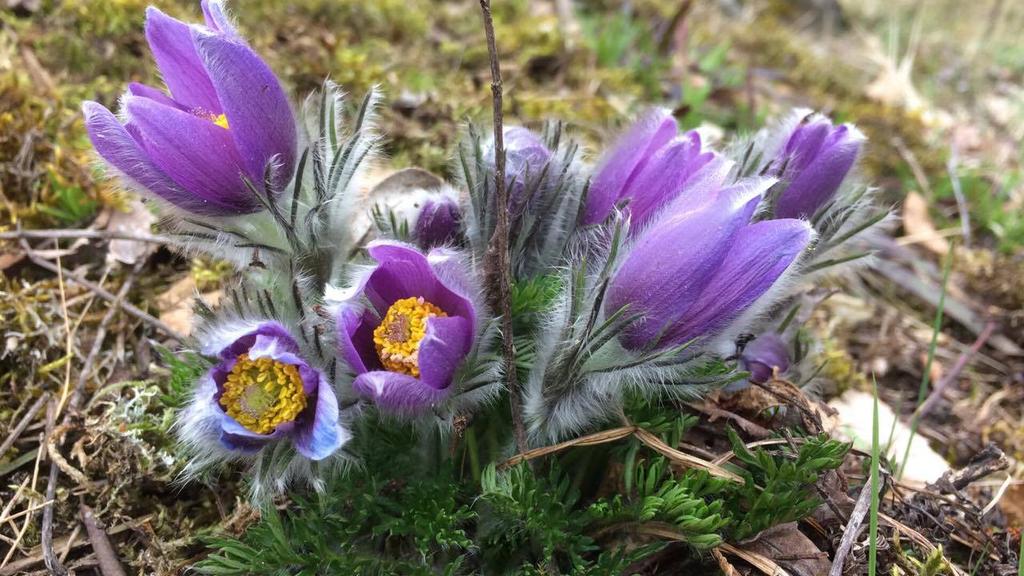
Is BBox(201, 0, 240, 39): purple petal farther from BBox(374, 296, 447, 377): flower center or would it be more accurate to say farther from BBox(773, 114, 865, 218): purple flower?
BBox(773, 114, 865, 218): purple flower

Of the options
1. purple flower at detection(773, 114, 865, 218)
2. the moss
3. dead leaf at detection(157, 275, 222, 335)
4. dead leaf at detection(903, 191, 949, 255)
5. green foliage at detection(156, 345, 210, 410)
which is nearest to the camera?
green foliage at detection(156, 345, 210, 410)

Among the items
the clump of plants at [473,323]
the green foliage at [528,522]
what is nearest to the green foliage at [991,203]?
the clump of plants at [473,323]

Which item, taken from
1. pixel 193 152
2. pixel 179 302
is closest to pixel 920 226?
pixel 179 302

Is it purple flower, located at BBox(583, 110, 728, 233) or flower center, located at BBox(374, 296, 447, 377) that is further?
purple flower, located at BBox(583, 110, 728, 233)

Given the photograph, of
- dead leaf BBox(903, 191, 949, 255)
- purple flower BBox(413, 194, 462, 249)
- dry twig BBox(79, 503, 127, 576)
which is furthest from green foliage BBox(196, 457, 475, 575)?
dead leaf BBox(903, 191, 949, 255)

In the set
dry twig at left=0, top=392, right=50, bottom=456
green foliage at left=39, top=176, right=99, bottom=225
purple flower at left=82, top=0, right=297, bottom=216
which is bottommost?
dry twig at left=0, top=392, right=50, bottom=456

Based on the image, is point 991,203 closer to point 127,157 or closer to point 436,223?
point 436,223

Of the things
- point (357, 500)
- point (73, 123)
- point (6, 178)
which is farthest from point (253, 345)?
point (73, 123)

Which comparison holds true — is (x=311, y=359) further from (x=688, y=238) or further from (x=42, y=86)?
(x=42, y=86)
